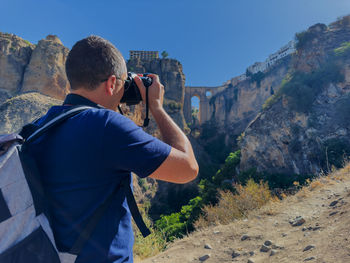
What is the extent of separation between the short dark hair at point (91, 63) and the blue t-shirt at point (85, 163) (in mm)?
208

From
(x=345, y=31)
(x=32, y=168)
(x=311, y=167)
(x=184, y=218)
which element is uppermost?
(x=345, y=31)

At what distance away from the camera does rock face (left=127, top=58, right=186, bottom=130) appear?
95.3ft

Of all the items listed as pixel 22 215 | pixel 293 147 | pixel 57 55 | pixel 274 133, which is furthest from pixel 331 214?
pixel 57 55

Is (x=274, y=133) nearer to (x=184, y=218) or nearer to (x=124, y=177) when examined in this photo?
(x=184, y=218)

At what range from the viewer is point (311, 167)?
48.1 feet

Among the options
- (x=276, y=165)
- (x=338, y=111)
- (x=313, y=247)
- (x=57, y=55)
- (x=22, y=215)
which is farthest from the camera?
(x=57, y=55)

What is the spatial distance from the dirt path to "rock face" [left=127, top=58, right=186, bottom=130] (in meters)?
24.5

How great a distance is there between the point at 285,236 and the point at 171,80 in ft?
93.7

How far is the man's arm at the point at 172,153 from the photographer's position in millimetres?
895

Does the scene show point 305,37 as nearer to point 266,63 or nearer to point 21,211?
point 266,63

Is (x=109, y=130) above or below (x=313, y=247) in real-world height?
above

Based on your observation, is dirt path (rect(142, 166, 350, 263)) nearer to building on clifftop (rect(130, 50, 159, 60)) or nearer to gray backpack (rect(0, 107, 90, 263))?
gray backpack (rect(0, 107, 90, 263))

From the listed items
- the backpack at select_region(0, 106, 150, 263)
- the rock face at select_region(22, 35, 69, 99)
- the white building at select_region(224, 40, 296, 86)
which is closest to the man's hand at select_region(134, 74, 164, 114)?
the backpack at select_region(0, 106, 150, 263)

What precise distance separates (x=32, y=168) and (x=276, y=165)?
59.5 ft
